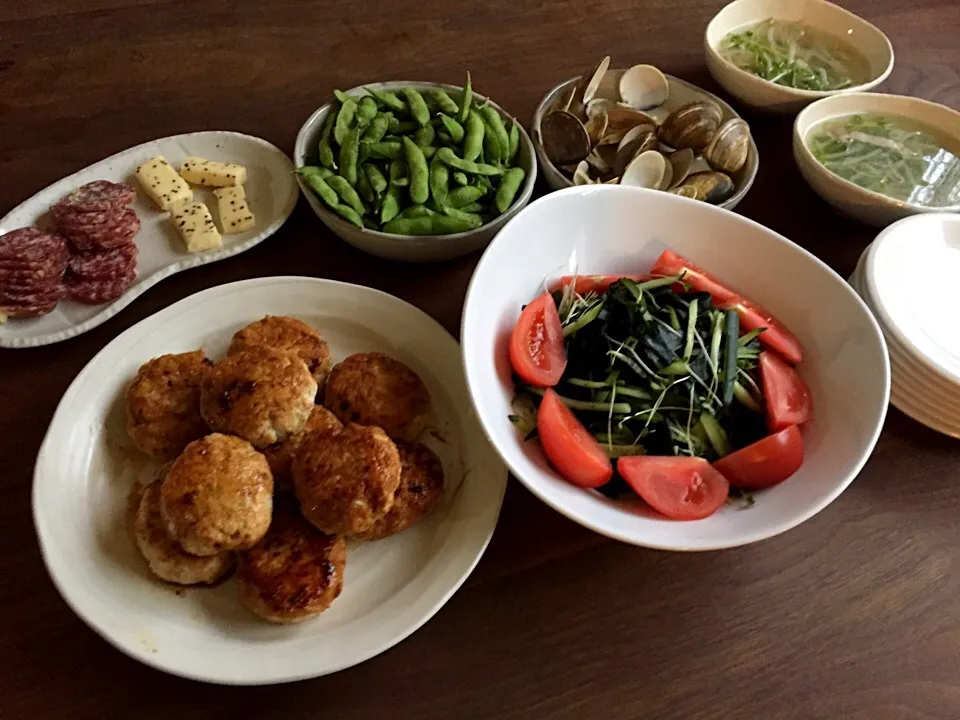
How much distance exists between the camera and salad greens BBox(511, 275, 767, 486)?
1312 mm

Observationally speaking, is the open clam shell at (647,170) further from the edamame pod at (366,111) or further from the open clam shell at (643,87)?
the edamame pod at (366,111)

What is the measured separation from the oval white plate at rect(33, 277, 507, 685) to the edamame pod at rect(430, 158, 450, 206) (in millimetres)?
278

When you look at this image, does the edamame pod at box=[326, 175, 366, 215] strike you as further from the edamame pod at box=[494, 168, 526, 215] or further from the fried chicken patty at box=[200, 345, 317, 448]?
the fried chicken patty at box=[200, 345, 317, 448]

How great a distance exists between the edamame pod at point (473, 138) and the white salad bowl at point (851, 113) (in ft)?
2.67

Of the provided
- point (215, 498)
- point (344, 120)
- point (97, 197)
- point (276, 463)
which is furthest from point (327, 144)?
point (215, 498)

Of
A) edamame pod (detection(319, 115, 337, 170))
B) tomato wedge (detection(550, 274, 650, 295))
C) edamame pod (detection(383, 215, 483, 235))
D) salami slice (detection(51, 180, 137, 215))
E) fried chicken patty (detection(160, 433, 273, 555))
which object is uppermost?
edamame pod (detection(319, 115, 337, 170))

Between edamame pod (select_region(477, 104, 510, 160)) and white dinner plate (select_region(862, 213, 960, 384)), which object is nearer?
white dinner plate (select_region(862, 213, 960, 384))

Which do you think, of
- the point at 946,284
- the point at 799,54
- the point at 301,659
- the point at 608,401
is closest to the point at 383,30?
the point at 799,54

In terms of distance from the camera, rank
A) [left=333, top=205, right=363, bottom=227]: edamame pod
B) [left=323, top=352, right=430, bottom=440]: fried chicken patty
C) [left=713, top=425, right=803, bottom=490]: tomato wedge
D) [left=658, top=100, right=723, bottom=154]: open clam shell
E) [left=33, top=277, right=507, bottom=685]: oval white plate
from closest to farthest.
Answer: [left=33, top=277, right=507, bottom=685]: oval white plate → [left=713, top=425, right=803, bottom=490]: tomato wedge → [left=323, top=352, right=430, bottom=440]: fried chicken patty → [left=333, top=205, right=363, bottom=227]: edamame pod → [left=658, top=100, right=723, bottom=154]: open clam shell

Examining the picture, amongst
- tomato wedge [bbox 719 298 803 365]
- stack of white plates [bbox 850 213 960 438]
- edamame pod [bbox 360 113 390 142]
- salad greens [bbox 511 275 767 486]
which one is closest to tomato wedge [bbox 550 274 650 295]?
salad greens [bbox 511 275 767 486]

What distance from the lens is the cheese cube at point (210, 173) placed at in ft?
5.84

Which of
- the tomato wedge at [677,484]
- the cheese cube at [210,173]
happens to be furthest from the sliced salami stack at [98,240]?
the tomato wedge at [677,484]

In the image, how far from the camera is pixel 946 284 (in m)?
1.61

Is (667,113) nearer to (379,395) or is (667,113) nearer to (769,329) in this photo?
(769,329)
